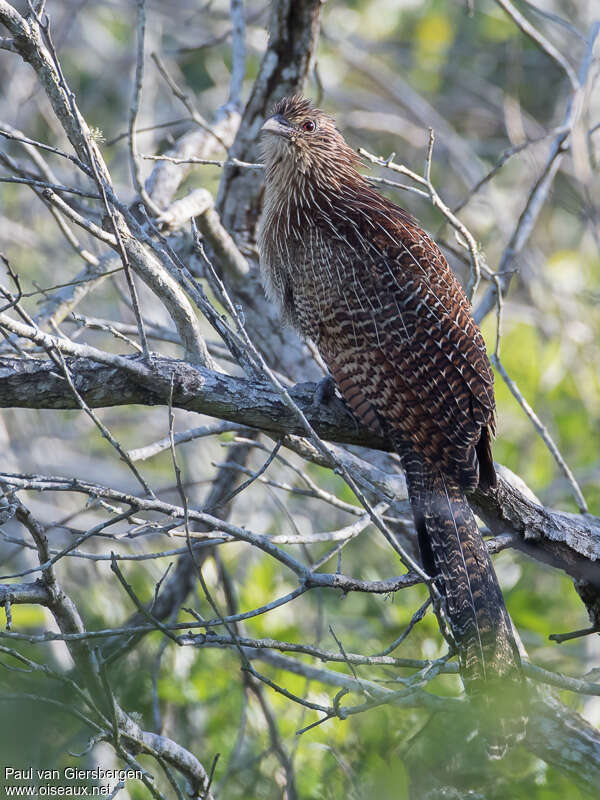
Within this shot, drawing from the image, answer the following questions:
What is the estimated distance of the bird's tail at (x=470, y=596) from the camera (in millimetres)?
2697

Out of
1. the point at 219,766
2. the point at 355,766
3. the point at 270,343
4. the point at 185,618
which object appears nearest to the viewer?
the point at 355,766

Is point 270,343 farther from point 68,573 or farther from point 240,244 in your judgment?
point 68,573

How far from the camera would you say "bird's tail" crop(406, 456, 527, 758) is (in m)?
2.70

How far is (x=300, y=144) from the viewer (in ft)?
13.8

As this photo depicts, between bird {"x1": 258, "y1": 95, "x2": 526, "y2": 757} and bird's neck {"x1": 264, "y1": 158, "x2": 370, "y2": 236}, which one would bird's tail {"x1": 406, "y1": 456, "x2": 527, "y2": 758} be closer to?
bird {"x1": 258, "y1": 95, "x2": 526, "y2": 757}

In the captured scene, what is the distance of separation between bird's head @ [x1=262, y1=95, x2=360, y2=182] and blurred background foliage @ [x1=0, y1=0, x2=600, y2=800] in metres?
0.60

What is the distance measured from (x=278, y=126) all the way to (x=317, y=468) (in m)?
3.04

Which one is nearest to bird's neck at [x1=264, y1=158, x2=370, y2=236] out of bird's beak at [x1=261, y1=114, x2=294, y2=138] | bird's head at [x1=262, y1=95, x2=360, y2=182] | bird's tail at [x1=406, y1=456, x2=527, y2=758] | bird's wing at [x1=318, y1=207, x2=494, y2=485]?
bird's head at [x1=262, y1=95, x2=360, y2=182]

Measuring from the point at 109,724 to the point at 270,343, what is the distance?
265 cm

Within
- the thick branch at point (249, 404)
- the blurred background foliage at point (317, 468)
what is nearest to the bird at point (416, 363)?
the thick branch at point (249, 404)

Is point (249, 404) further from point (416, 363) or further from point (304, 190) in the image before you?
point (304, 190)

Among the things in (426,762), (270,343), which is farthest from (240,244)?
(426,762)

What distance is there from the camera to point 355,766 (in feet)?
10.8

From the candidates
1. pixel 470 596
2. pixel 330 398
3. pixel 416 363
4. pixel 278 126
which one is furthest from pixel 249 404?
pixel 278 126
